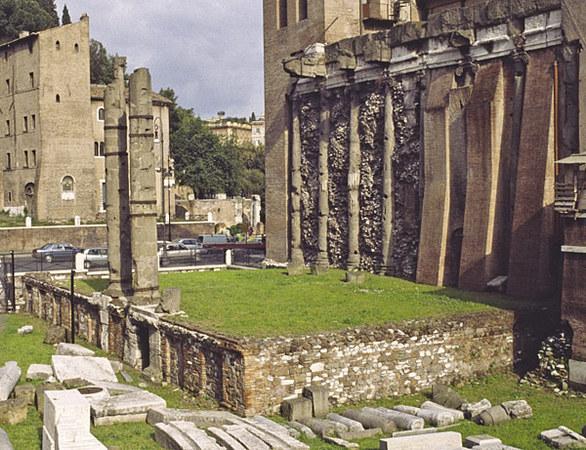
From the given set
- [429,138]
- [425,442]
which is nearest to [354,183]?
[429,138]

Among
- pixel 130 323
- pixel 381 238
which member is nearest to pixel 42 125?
pixel 381 238

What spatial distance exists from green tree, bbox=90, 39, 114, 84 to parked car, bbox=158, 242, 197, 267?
1100 inches

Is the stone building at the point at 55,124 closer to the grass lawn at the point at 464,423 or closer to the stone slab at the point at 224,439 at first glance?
the grass lawn at the point at 464,423

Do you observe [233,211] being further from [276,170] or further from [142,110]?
[142,110]

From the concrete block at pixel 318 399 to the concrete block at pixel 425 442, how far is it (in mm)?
2964

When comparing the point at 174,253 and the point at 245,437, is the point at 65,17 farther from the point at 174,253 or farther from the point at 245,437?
the point at 245,437

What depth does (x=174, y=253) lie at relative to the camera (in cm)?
3931

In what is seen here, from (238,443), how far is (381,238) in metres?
15.6

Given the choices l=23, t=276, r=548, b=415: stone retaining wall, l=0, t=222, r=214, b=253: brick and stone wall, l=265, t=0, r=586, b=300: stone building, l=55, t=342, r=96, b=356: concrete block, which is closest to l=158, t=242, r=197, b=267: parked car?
l=265, t=0, r=586, b=300: stone building

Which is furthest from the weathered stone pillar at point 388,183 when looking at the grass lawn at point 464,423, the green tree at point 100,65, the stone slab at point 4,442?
the green tree at point 100,65

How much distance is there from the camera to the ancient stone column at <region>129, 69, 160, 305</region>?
21109 mm

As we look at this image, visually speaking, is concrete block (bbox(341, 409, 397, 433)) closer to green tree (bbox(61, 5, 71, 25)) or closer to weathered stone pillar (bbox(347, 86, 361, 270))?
weathered stone pillar (bbox(347, 86, 361, 270))

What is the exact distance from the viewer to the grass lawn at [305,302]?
1748cm

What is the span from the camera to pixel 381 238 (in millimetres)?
27516
